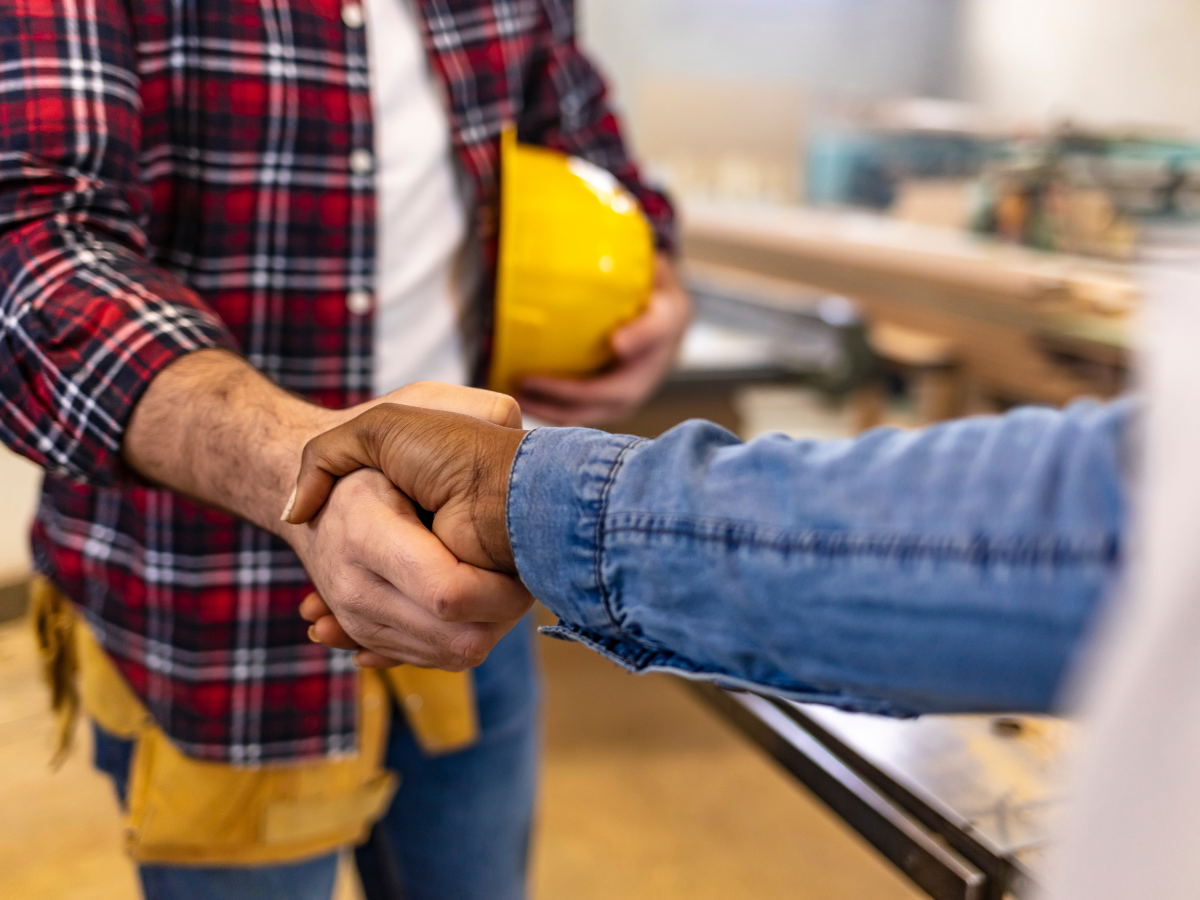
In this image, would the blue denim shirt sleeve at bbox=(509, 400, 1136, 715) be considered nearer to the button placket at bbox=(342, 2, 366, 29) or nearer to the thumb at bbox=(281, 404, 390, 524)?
the thumb at bbox=(281, 404, 390, 524)

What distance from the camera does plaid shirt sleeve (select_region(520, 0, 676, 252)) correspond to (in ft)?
3.35

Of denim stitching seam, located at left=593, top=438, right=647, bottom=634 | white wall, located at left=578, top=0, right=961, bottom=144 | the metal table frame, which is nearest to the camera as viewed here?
denim stitching seam, located at left=593, top=438, right=647, bottom=634

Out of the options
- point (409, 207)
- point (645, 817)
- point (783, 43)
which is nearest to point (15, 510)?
point (409, 207)

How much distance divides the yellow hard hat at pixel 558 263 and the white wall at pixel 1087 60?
2364mm

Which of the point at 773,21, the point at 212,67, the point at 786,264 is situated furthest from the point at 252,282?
the point at 773,21

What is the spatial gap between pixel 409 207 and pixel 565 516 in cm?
50

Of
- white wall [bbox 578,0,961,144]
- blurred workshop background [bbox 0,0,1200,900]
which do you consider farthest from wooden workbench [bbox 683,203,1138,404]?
white wall [bbox 578,0,961,144]

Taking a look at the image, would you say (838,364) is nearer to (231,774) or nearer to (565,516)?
(231,774)

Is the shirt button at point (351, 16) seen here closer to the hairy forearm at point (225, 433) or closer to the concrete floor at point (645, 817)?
the hairy forearm at point (225, 433)

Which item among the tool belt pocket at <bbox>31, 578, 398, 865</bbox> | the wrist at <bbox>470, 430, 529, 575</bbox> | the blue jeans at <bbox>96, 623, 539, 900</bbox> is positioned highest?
the wrist at <bbox>470, 430, 529, 575</bbox>

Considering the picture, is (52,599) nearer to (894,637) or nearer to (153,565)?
(153,565)

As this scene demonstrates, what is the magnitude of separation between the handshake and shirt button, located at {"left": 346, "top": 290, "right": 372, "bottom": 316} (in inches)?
10.5

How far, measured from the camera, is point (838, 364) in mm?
2398

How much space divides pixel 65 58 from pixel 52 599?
0.46 metres
